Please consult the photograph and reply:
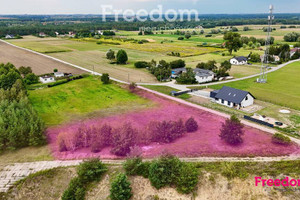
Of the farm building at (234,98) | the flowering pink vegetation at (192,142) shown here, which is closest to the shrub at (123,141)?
the flowering pink vegetation at (192,142)

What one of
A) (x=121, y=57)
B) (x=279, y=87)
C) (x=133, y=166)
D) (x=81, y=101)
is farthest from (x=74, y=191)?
(x=121, y=57)

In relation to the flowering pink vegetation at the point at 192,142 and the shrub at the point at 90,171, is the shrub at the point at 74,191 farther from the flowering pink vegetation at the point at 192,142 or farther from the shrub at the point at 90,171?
the flowering pink vegetation at the point at 192,142

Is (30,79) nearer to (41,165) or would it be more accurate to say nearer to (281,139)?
(41,165)

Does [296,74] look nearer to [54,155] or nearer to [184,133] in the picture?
[184,133]

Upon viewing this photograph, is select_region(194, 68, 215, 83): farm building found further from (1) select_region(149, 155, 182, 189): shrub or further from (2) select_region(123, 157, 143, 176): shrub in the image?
(2) select_region(123, 157, 143, 176): shrub

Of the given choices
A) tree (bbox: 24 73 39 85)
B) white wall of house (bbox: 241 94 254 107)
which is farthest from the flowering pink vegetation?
tree (bbox: 24 73 39 85)

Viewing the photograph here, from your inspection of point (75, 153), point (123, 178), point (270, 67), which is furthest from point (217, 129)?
point (270, 67)
